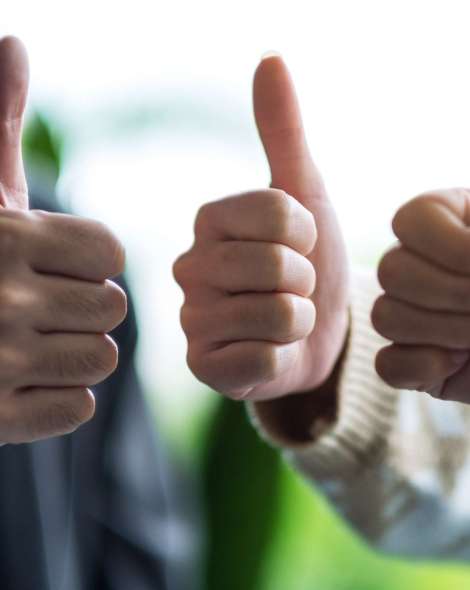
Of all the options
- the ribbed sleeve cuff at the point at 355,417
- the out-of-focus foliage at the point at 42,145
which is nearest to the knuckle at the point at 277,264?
the ribbed sleeve cuff at the point at 355,417

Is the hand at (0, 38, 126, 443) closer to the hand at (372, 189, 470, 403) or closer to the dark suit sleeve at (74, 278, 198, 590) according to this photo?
the hand at (372, 189, 470, 403)

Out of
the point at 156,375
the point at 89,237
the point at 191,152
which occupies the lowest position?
the point at 156,375

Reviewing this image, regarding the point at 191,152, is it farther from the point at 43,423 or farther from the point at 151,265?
the point at 43,423

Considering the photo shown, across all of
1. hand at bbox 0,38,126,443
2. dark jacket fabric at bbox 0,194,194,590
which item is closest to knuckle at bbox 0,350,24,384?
hand at bbox 0,38,126,443

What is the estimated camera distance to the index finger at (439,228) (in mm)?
248

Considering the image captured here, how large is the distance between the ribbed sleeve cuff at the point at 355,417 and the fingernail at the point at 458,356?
120mm

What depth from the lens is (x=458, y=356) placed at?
26 centimetres

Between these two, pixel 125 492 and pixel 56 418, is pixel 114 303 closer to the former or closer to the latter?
pixel 56 418

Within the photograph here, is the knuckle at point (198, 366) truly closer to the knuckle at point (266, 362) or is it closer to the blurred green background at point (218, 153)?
the knuckle at point (266, 362)

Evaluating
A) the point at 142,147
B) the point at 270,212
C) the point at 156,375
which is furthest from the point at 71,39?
the point at 270,212

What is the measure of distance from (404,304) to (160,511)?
12.9 inches

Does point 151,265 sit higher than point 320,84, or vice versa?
point 320,84

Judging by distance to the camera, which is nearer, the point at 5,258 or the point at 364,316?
the point at 5,258

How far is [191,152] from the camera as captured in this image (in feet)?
2.19
